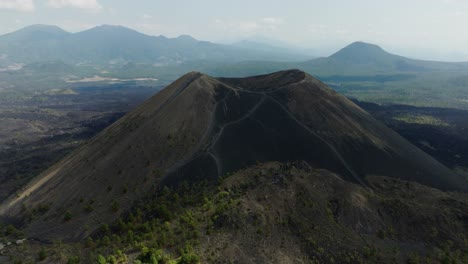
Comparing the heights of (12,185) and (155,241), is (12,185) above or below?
below

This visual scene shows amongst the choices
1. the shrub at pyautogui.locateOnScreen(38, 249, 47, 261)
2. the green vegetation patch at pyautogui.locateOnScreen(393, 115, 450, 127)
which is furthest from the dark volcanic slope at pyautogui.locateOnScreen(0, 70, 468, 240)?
the green vegetation patch at pyautogui.locateOnScreen(393, 115, 450, 127)

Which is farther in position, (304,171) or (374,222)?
(304,171)

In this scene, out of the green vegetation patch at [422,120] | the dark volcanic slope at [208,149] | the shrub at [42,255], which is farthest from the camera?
the green vegetation patch at [422,120]

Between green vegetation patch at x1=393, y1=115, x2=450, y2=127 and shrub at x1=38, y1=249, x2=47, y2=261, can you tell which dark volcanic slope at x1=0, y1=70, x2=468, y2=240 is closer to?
shrub at x1=38, y1=249, x2=47, y2=261

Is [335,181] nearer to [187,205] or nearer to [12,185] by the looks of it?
[187,205]

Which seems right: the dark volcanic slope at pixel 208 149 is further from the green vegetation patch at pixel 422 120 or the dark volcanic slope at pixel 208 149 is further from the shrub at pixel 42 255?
the green vegetation patch at pixel 422 120

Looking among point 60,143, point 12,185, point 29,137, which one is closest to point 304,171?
point 12,185

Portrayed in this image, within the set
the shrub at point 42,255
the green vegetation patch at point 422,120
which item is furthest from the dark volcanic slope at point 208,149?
the green vegetation patch at point 422,120

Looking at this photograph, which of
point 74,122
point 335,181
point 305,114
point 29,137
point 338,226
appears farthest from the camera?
point 74,122
